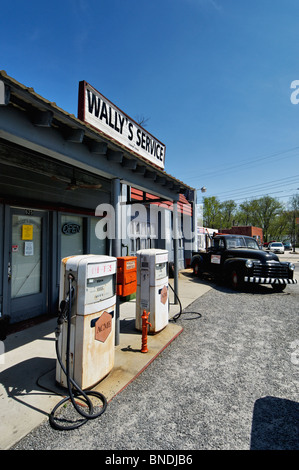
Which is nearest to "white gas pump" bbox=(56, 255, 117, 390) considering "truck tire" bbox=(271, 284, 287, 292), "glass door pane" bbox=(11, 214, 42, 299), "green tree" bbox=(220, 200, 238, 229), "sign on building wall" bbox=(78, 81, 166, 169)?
"glass door pane" bbox=(11, 214, 42, 299)

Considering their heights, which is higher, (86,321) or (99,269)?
(99,269)

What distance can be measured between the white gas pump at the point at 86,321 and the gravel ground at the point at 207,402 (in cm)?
38

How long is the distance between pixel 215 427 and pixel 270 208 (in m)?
60.3

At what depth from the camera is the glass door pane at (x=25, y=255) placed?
4.64 metres

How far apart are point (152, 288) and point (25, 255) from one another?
8.71 feet

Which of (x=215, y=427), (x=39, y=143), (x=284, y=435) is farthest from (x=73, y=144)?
(x=284, y=435)

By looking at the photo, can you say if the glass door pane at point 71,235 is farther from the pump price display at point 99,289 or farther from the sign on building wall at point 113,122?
the pump price display at point 99,289

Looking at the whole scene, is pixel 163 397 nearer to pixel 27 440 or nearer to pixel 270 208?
pixel 27 440

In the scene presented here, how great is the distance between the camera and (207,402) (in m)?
2.65

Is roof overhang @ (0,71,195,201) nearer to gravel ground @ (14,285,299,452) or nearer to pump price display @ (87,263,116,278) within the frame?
pump price display @ (87,263,116,278)

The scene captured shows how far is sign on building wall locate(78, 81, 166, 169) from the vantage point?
4.17 meters

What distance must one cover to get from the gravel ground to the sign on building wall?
4.15 metres

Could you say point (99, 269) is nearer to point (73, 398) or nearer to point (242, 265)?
point (73, 398)

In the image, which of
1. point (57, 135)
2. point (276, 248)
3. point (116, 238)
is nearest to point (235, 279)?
point (116, 238)
